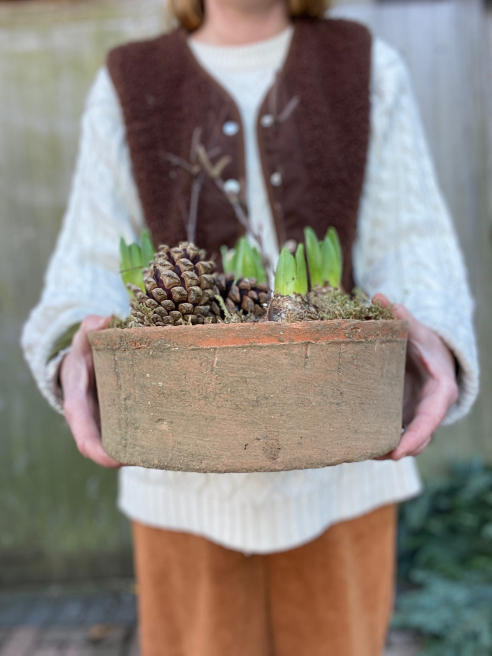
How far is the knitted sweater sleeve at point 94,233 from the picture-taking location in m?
0.97

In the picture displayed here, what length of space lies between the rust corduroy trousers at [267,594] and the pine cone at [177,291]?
2.16 feet

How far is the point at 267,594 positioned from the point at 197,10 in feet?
4.62

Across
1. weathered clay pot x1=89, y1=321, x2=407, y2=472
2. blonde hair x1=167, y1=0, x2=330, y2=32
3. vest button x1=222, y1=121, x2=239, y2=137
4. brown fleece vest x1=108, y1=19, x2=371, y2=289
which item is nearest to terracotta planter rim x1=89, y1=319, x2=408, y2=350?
weathered clay pot x1=89, y1=321, x2=407, y2=472

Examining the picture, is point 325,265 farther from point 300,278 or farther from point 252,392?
point 252,392

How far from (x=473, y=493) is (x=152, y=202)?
75.0 inches

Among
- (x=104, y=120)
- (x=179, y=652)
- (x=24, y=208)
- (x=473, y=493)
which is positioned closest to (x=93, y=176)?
(x=104, y=120)

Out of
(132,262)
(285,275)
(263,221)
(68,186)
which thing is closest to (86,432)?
(132,262)

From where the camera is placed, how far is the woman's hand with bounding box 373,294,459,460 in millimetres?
786

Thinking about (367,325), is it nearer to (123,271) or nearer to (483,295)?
(123,271)

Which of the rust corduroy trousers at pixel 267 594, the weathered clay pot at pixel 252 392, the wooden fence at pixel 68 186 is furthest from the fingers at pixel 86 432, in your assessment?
the wooden fence at pixel 68 186

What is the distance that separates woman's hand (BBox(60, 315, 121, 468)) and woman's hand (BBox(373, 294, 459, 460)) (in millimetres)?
412

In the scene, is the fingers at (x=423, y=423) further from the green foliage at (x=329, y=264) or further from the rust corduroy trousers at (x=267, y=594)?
the rust corduroy trousers at (x=267, y=594)

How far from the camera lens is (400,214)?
1158 millimetres

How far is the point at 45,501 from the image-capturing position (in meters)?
2.49
